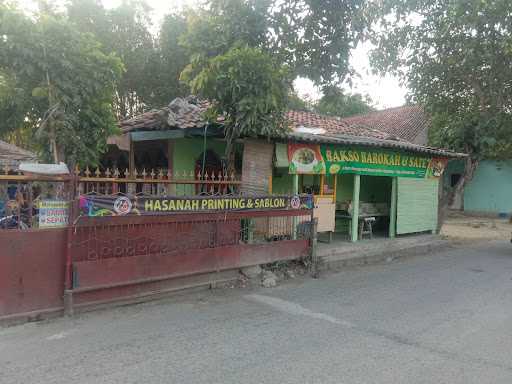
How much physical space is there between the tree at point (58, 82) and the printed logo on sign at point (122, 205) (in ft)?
7.71

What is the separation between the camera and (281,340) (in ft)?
15.5

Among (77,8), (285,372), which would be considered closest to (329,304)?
(285,372)

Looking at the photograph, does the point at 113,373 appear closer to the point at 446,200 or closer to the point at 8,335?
the point at 8,335

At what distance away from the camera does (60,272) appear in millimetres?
5262

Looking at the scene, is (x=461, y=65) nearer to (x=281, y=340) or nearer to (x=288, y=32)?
(x=288, y=32)

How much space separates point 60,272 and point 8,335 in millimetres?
896

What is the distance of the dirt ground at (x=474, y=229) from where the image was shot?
15.4 metres

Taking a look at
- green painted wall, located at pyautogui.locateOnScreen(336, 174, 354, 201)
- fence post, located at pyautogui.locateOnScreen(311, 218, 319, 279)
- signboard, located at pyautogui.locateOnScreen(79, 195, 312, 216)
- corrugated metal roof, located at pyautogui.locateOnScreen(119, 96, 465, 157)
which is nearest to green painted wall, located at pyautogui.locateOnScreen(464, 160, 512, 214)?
corrugated metal roof, located at pyautogui.locateOnScreen(119, 96, 465, 157)

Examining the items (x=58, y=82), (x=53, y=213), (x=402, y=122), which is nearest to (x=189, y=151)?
(x=58, y=82)

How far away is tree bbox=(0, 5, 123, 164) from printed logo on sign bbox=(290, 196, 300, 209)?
374 centimetres

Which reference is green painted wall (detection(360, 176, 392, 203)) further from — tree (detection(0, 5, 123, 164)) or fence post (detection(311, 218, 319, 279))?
tree (detection(0, 5, 123, 164))

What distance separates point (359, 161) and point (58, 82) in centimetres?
691

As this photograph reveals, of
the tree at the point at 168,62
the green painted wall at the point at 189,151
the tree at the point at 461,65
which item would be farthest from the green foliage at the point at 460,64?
the tree at the point at 168,62

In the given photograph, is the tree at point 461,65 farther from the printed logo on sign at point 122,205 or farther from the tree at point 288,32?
the printed logo on sign at point 122,205
